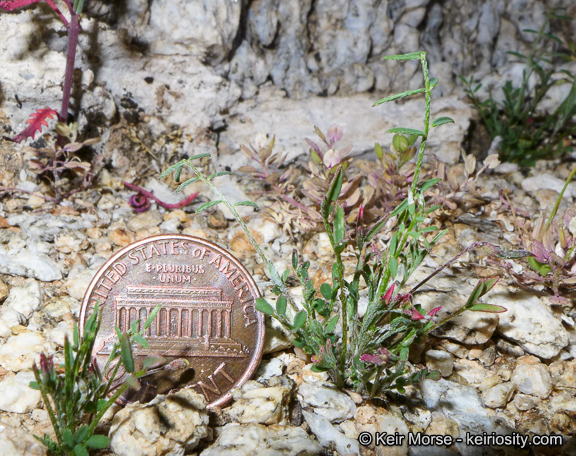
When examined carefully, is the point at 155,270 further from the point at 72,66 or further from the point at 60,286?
the point at 72,66

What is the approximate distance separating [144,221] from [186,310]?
85 cm

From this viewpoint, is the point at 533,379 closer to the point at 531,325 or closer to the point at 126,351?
the point at 531,325

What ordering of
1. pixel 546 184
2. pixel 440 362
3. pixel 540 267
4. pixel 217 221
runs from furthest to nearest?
pixel 546 184 → pixel 217 221 → pixel 540 267 → pixel 440 362

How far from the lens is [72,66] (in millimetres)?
2826

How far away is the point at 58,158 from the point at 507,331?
2.73 metres

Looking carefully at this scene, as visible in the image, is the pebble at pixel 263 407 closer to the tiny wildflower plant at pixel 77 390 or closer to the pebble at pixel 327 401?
the pebble at pixel 327 401

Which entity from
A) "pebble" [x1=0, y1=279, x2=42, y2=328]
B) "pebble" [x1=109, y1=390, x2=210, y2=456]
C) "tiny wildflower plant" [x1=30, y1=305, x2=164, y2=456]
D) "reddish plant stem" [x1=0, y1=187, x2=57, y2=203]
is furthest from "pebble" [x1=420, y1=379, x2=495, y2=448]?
"reddish plant stem" [x1=0, y1=187, x2=57, y2=203]

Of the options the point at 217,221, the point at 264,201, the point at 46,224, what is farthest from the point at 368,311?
the point at 46,224

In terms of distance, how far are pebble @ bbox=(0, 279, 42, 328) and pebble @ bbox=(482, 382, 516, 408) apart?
2.17m

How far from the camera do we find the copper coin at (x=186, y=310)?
2.22 metres

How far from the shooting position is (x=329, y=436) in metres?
2.04

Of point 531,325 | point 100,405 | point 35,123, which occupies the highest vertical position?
point 35,123

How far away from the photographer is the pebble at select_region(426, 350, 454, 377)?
92.9 inches

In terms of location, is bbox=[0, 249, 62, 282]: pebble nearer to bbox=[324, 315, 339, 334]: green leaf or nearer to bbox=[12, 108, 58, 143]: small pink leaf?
bbox=[12, 108, 58, 143]: small pink leaf
